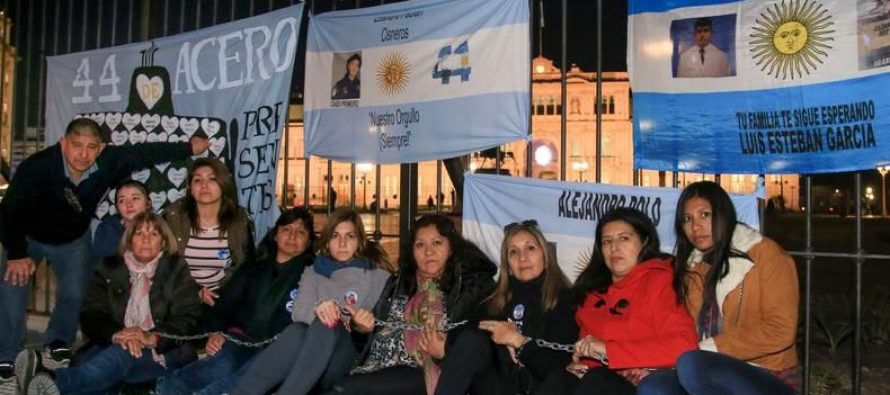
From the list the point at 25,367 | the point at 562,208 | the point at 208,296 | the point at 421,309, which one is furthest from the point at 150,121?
the point at 562,208

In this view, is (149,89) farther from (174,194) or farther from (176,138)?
(174,194)

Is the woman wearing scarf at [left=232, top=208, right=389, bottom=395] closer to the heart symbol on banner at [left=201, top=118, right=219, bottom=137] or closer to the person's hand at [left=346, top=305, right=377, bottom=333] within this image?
the person's hand at [left=346, top=305, right=377, bottom=333]

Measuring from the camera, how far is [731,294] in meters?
3.61

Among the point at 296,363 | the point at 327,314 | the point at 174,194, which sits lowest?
the point at 296,363

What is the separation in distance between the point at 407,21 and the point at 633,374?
2.83 metres

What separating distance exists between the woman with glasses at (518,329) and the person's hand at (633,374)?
12.8 inches

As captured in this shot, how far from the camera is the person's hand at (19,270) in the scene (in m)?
5.20

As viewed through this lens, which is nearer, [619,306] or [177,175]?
[619,306]

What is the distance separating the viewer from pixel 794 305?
3.51 m

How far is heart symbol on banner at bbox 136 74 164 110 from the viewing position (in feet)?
20.4

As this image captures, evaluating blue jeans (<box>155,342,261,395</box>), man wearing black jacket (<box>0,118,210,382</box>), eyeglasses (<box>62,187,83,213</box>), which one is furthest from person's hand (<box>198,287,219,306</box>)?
eyeglasses (<box>62,187,83,213</box>)

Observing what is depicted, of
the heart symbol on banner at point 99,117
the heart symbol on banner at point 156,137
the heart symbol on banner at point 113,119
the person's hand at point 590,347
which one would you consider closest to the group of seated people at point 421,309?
the person's hand at point 590,347

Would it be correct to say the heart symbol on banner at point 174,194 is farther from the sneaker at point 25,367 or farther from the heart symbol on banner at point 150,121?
the sneaker at point 25,367

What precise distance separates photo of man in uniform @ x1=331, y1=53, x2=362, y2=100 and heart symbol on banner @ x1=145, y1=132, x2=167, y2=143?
1.64 meters
